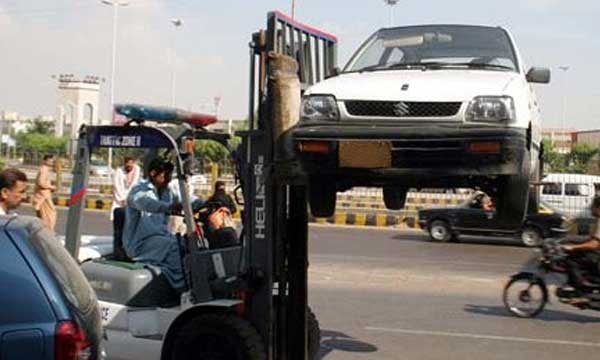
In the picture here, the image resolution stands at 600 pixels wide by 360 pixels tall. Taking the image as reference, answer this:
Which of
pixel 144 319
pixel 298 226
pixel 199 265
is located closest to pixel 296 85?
pixel 298 226

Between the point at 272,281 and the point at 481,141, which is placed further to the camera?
the point at 272,281

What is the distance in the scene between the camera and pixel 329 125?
5953mm

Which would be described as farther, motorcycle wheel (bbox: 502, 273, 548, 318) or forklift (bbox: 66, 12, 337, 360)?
motorcycle wheel (bbox: 502, 273, 548, 318)

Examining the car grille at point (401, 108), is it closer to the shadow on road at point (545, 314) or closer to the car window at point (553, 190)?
the shadow on road at point (545, 314)

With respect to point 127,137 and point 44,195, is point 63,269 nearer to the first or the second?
point 127,137

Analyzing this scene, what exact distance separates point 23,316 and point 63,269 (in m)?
0.42

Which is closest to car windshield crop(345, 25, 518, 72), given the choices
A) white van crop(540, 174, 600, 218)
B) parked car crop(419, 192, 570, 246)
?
parked car crop(419, 192, 570, 246)

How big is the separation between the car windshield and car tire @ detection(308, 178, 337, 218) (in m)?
1.18

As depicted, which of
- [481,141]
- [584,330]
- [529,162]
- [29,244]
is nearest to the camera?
[29,244]

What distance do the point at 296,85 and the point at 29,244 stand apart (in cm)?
283

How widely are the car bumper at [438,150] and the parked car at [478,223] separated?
1415 cm

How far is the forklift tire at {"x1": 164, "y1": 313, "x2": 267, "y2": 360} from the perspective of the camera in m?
5.80

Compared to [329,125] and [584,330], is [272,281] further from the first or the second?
[584,330]

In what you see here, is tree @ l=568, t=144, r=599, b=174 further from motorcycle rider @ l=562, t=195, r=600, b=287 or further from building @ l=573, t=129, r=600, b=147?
motorcycle rider @ l=562, t=195, r=600, b=287
